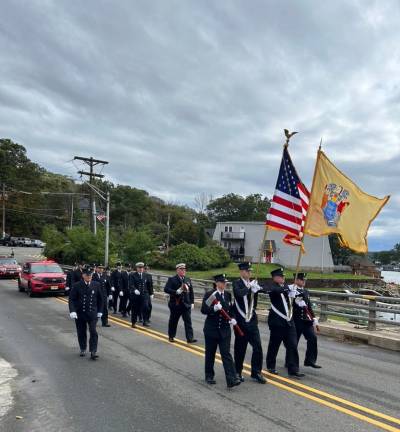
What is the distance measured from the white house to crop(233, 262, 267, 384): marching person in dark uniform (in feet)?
181

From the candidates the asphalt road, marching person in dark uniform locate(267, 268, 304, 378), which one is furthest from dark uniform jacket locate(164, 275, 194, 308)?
marching person in dark uniform locate(267, 268, 304, 378)

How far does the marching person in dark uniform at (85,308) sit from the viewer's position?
8.93m

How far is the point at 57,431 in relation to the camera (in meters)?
5.08

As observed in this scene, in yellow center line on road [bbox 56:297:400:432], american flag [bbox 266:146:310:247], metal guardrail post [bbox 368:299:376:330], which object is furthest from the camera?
metal guardrail post [bbox 368:299:376:330]

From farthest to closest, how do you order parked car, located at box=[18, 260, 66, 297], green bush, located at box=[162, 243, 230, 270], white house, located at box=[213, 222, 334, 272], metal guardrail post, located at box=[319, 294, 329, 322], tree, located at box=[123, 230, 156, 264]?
white house, located at box=[213, 222, 334, 272]
green bush, located at box=[162, 243, 230, 270]
tree, located at box=[123, 230, 156, 264]
parked car, located at box=[18, 260, 66, 297]
metal guardrail post, located at box=[319, 294, 329, 322]

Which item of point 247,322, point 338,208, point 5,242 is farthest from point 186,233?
point 247,322

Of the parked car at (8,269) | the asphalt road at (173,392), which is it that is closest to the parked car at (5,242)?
the parked car at (8,269)

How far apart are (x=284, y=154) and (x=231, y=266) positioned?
52.0m

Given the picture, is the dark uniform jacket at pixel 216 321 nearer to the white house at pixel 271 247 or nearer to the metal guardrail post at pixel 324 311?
the metal guardrail post at pixel 324 311

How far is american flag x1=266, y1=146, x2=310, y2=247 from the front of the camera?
30.1ft

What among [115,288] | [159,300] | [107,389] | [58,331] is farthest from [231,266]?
[107,389]

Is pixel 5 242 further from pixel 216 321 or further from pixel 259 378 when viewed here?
pixel 259 378

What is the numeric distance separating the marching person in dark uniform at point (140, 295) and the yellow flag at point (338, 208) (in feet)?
18.7

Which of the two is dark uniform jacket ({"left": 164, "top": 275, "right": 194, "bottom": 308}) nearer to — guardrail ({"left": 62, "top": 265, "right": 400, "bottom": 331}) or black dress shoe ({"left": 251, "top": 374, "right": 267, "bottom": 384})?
guardrail ({"left": 62, "top": 265, "right": 400, "bottom": 331})
